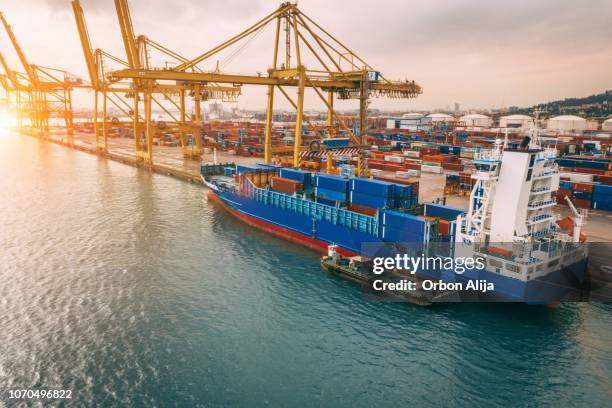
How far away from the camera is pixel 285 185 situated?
32000 mm

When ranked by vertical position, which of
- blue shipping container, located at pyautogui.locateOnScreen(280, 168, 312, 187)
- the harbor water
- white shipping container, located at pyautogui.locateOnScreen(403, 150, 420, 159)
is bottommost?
the harbor water

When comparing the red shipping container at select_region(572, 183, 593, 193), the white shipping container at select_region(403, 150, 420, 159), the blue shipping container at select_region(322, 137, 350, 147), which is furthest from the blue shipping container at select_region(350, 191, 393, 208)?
the white shipping container at select_region(403, 150, 420, 159)

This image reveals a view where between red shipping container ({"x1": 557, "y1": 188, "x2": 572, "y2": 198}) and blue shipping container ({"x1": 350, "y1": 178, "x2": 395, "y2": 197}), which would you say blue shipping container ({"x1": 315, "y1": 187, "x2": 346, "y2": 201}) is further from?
red shipping container ({"x1": 557, "y1": 188, "x2": 572, "y2": 198})

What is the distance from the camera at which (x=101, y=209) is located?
3694 centimetres

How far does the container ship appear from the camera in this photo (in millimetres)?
18406

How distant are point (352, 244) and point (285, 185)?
29.5 feet

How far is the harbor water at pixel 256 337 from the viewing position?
13750 mm

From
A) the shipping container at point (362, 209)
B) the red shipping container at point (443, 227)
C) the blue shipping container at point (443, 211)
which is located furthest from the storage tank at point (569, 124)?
the red shipping container at point (443, 227)

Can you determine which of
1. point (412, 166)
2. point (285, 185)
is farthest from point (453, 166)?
point (285, 185)

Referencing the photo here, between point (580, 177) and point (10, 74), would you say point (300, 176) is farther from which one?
point (10, 74)

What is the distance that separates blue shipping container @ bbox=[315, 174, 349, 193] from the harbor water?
5.17m

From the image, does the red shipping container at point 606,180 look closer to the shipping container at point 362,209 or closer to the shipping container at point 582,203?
the shipping container at point 582,203

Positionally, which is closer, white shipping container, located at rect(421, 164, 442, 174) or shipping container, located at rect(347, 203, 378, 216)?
shipping container, located at rect(347, 203, 378, 216)

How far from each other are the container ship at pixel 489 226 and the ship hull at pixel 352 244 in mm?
49
